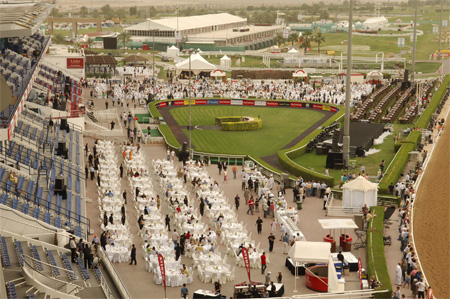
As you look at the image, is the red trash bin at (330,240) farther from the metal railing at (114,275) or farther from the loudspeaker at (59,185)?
the loudspeaker at (59,185)

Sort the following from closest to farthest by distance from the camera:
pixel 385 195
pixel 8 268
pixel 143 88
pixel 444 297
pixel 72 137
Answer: pixel 8 268 → pixel 444 297 → pixel 385 195 → pixel 72 137 → pixel 143 88

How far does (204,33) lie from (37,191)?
123041mm

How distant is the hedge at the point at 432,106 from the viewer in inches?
2253

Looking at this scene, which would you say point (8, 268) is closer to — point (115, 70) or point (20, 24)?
point (20, 24)

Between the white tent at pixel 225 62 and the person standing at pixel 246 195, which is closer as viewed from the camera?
the person standing at pixel 246 195

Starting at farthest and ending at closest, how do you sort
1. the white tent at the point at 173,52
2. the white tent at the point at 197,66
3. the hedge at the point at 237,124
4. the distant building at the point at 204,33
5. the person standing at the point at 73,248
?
the distant building at the point at 204,33, the white tent at the point at 173,52, the white tent at the point at 197,66, the hedge at the point at 237,124, the person standing at the point at 73,248

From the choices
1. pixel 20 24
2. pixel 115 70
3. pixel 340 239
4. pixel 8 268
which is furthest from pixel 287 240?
pixel 115 70

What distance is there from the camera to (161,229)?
32.3 meters

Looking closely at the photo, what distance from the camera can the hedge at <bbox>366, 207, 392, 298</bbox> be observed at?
26234mm

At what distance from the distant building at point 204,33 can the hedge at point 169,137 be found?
213ft

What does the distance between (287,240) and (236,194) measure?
9.35m

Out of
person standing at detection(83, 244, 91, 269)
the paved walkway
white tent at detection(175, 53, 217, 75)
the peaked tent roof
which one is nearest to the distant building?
white tent at detection(175, 53, 217, 75)

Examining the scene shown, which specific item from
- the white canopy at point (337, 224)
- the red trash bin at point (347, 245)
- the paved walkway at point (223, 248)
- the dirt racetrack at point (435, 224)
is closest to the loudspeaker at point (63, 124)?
the paved walkway at point (223, 248)

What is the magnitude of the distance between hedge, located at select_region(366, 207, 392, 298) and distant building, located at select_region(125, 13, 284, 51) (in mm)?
90316
